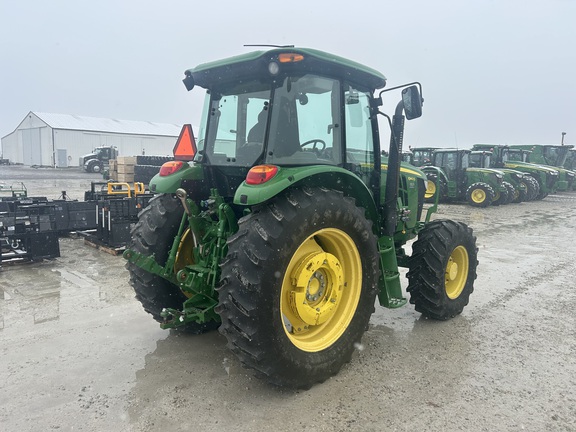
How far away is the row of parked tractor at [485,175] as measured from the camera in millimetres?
17594

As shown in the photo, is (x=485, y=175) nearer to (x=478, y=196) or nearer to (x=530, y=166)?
(x=478, y=196)

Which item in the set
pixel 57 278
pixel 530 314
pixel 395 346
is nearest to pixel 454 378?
pixel 395 346

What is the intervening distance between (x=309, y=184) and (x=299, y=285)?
0.78 metres

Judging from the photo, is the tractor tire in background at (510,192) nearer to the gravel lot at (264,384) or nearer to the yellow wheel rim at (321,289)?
the gravel lot at (264,384)

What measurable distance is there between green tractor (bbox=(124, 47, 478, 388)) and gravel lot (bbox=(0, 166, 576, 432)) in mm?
282

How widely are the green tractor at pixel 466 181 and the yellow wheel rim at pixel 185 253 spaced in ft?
48.6

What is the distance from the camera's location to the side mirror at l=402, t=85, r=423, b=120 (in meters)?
3.95

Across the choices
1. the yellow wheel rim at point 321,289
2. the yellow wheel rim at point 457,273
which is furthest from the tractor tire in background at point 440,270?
the yellow wheel rim at point 321,289

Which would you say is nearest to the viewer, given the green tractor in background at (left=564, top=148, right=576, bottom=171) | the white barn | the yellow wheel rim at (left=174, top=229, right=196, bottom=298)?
the yellow wheel rim at (left=174, top=229, right=196, bottom=298)

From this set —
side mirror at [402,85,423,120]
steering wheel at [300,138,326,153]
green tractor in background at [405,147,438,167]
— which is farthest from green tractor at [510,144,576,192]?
steering wheel at [300,138,326,153]

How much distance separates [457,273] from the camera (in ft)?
16.5

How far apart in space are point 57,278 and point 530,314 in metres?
6.22

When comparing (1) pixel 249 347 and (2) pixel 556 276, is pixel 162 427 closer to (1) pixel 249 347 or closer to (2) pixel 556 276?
(1) pixel 249 347

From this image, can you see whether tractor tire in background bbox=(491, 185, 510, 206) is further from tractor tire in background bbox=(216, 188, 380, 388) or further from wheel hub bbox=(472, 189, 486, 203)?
tractor tire in background bbox=(216, 188, 380, 388)
